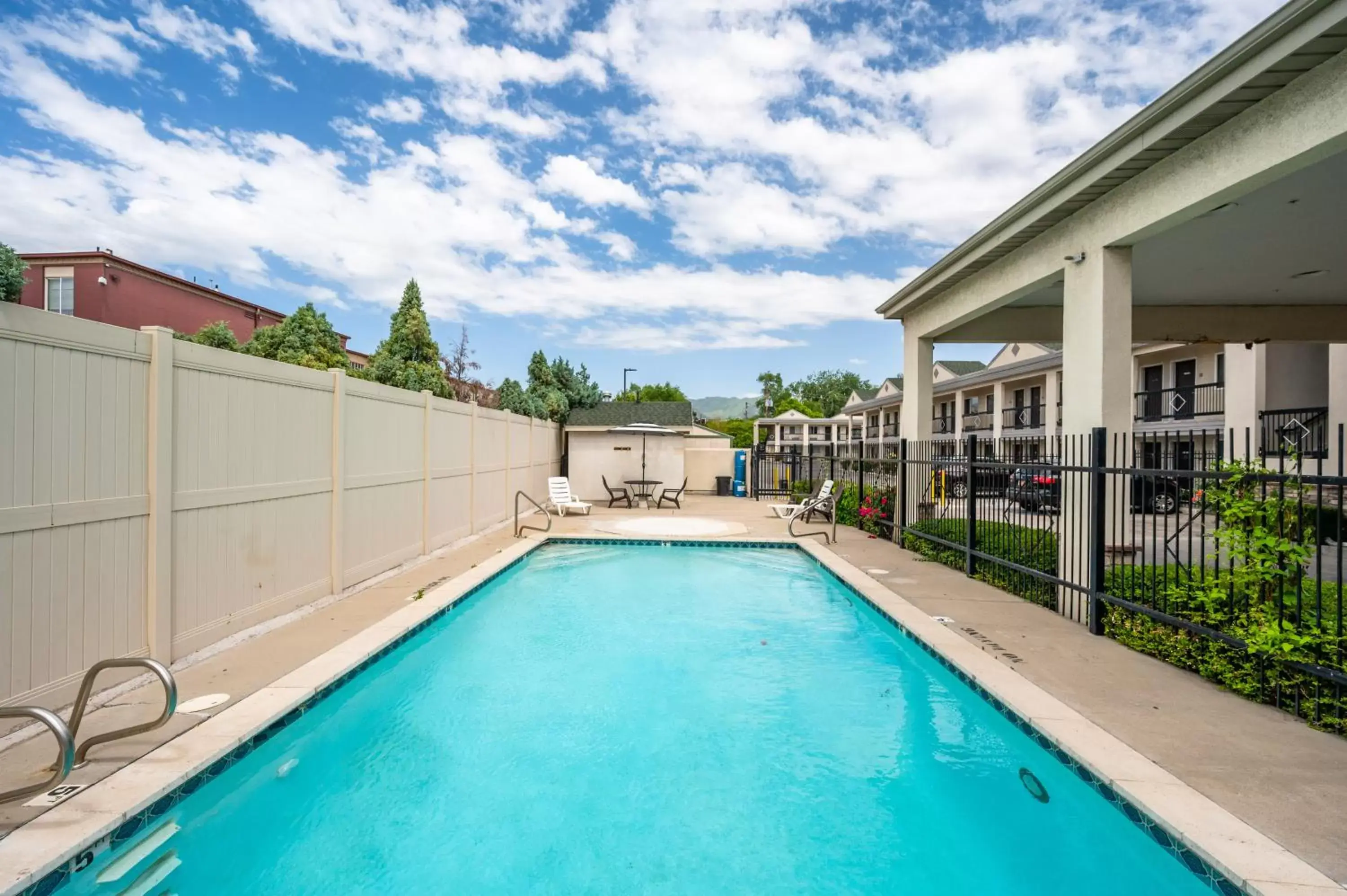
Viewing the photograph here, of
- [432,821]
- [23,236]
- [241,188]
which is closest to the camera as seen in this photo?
[432,821]

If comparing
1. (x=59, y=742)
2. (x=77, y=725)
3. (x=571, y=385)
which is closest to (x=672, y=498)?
(x=571, y=385)

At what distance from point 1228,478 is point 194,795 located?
651 centimetres

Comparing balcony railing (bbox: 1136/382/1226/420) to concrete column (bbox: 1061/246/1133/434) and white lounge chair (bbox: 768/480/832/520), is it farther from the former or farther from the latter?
concrete column (bbox: 1061/246/1133/434)

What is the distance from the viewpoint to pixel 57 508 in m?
3.65

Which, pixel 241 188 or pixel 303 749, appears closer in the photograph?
pixel 303 749

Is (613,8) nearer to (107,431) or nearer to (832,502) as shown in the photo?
(832,502)

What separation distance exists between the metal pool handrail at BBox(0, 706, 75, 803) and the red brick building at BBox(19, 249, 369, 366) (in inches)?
1052

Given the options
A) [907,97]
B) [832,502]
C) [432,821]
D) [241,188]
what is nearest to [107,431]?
[432,821]

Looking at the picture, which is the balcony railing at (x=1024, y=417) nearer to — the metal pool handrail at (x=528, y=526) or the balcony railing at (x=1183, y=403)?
the balcony railing at (x=1183, y=403)

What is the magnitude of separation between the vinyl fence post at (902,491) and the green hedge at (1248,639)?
16.3 ft

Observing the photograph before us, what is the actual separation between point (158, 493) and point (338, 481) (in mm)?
2482

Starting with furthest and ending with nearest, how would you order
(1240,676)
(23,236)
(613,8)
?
1. (23,236)
2. (613,8)
3. (1240,676)

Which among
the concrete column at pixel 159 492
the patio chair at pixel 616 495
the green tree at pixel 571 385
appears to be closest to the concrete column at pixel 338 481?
the concrete column at pixel 159 492

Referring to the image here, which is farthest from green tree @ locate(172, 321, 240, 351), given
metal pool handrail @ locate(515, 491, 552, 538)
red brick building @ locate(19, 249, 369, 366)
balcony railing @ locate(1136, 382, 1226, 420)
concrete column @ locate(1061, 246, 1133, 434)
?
balcony railing @ locate(1136, 382, 1226, 420)
